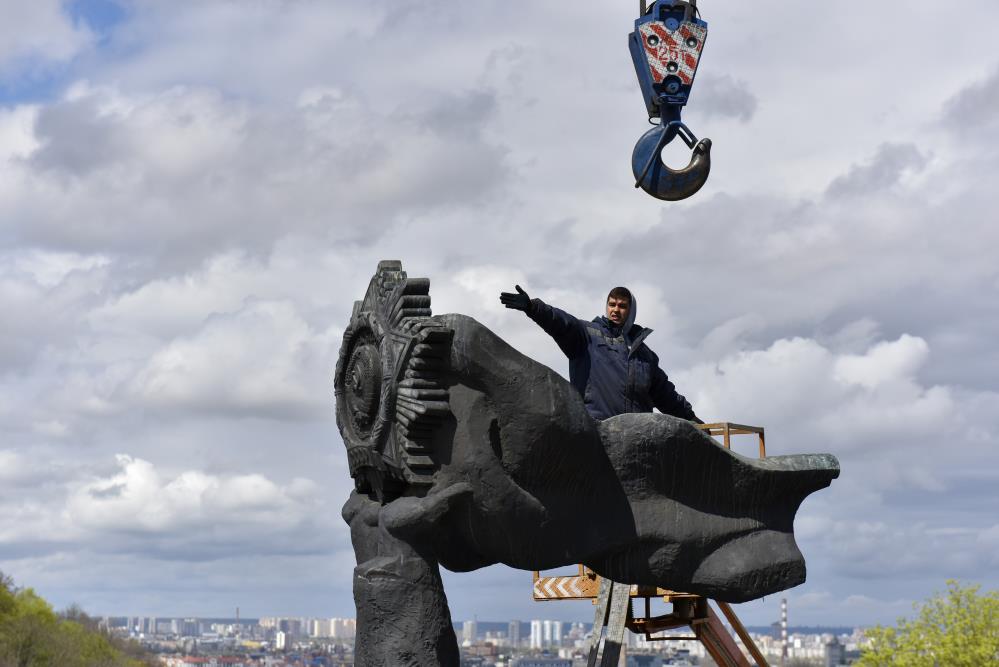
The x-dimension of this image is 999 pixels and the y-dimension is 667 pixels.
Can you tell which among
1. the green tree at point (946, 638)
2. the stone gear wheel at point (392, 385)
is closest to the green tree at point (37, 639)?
the green tree at point (946, 638)

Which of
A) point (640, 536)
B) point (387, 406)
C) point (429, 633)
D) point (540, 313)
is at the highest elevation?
point (540, 313)

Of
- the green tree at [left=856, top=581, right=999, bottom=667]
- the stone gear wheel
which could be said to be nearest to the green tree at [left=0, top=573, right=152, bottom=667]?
the green tree at [left=856, top=581, right=999, bottom=667]

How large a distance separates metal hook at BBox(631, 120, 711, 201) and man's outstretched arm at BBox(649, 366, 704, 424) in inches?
55.0

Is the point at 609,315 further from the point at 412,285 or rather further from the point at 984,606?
the point at 984,606

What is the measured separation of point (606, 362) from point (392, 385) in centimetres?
159

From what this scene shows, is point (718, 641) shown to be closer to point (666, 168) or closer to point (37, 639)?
point (666, 168)

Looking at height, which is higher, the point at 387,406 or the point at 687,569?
the point at 387,406

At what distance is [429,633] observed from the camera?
8805 millimetres

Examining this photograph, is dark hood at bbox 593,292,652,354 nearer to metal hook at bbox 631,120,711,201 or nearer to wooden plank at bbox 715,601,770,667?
metal hook at bbox 631,120,711,201

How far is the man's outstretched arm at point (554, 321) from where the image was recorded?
29.2 ft

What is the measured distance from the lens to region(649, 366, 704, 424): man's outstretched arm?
9.98 m

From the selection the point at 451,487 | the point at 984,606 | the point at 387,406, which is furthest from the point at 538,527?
the point at 984,606

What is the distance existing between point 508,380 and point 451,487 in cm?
76

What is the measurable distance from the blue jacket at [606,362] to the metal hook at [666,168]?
1103 millimetres
